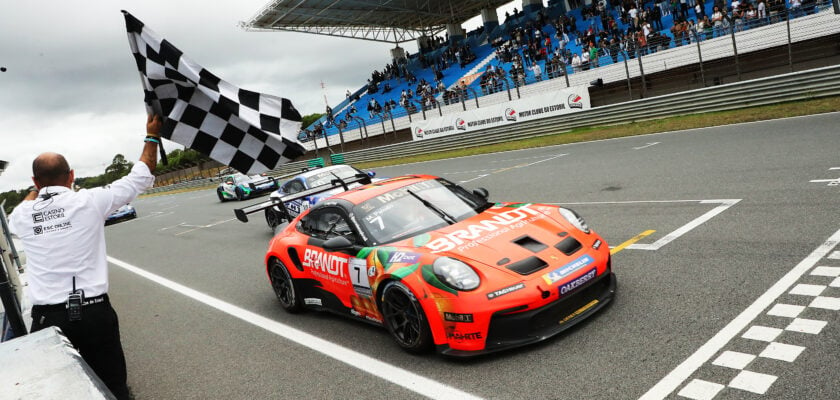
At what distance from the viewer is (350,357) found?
4.89m

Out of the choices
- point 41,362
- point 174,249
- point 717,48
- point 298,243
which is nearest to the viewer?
point 41,362

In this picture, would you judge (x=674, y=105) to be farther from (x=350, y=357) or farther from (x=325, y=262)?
(x=350, y=357)

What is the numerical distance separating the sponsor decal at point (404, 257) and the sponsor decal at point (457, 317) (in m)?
0.52

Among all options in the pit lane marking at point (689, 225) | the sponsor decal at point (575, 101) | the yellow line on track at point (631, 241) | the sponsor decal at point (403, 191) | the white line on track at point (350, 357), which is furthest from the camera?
the sponsor decal at point (575, 101)

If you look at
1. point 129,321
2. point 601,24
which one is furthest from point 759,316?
point 601,24

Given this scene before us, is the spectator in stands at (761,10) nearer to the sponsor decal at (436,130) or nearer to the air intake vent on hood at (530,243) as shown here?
the sponsor decal at (436,130)

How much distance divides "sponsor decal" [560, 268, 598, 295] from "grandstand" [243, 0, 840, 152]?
59.3 feet

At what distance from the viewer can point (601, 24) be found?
31594 mm

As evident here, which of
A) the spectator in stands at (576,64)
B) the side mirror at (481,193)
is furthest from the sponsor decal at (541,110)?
the side mirror at (481,193)

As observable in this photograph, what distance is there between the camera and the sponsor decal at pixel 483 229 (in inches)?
186

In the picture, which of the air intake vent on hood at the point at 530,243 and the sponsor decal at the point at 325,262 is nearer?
the air intake vent on hood at the point at 530,243

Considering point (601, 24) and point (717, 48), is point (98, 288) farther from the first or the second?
point (601, 24)

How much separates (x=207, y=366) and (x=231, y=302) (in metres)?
2.19

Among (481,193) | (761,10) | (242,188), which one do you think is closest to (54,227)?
(481,193)
